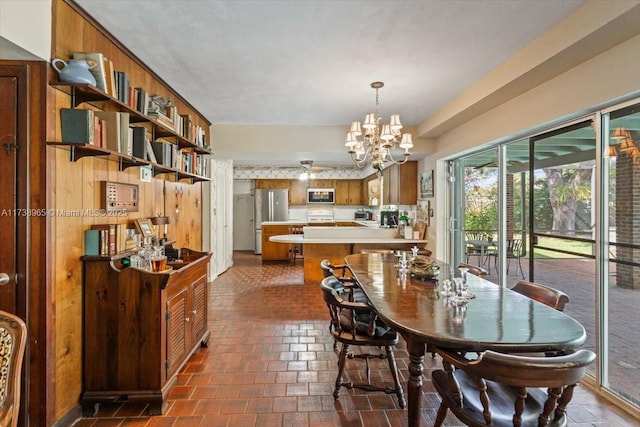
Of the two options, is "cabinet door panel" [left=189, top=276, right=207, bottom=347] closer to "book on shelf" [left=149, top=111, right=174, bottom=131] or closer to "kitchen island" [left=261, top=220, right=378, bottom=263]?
"book on shelf" [left=149, top=111, right=174, bottom=131]

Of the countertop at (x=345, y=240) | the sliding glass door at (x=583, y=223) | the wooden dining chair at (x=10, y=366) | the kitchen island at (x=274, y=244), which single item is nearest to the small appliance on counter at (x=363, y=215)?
the kitchen island at (x=274, y=244)

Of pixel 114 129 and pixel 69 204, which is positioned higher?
pixel 114 129

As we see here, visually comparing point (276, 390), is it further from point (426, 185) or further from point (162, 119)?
point (426, 185)

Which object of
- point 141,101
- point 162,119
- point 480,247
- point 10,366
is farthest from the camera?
point 480,247

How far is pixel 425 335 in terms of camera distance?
140cm

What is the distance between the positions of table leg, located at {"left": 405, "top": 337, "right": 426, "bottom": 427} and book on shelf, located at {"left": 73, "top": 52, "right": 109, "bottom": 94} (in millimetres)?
2243

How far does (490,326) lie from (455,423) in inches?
33.9

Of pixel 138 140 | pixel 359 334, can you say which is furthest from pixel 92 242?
pixel 359 334

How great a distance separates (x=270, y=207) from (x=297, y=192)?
2.87ft

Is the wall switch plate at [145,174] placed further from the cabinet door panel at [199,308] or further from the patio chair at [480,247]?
the patio chair at [480,247]

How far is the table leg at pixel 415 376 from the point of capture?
1.49 meters

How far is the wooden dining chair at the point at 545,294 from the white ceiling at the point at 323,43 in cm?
169

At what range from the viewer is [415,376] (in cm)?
153

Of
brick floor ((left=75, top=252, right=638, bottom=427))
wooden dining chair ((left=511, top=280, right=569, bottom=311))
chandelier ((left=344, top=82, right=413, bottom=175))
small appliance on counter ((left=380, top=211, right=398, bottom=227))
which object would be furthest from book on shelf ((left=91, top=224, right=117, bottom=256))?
small appliance on counter ((left=380, top=211, right=398, bottom=227))
